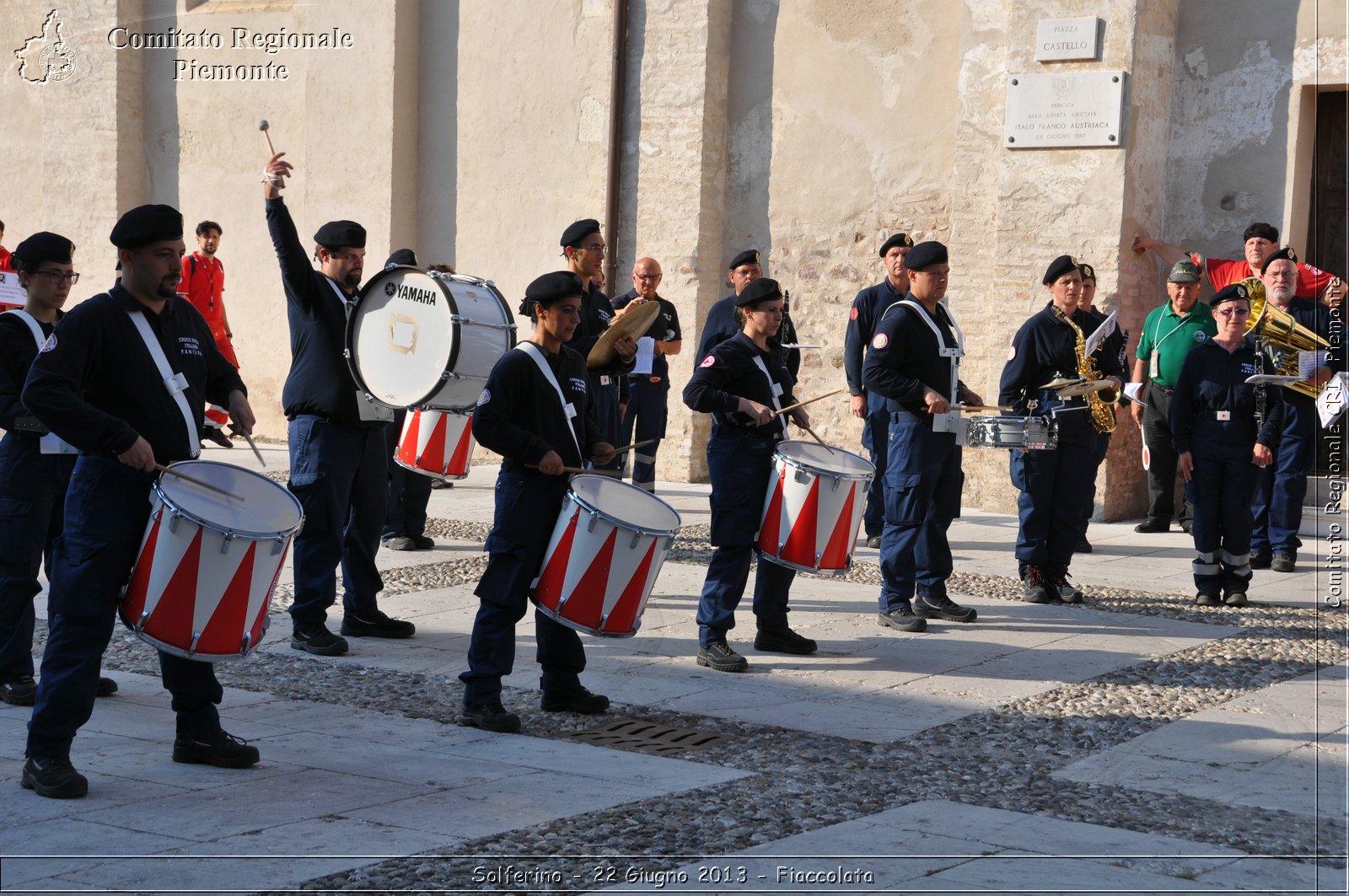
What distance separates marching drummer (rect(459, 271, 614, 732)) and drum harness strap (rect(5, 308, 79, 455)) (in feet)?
4.99

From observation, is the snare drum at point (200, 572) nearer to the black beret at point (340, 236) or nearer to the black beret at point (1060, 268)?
the black beret at point (340, 236)

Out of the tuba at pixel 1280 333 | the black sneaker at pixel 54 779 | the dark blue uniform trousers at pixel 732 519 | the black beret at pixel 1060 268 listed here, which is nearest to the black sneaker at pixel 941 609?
the dark blue uniform trousers at pixel 732 519

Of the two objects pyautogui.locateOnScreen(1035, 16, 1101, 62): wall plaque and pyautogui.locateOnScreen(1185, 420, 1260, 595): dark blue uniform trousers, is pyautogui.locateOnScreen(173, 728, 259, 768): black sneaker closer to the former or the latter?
pyautogui.locateOnScreen(1185, 420, 1260, 595): dark blue uniform trousers

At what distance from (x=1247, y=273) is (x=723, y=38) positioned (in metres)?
4.95

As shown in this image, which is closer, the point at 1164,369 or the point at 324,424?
the point at 324,424

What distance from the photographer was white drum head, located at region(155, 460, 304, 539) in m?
4.41

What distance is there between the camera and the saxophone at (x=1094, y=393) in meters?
7.98

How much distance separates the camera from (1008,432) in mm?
7281

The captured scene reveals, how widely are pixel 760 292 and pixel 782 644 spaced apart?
1579mm

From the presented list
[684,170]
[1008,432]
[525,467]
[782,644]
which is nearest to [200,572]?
[525,467]

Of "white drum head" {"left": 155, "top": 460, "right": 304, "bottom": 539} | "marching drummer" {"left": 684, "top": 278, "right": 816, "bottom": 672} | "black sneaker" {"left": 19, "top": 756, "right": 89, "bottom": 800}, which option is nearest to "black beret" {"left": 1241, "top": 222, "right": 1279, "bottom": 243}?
"marching drummer" {"left": 684, "top": 278, "right": 816, "bottom": 672}

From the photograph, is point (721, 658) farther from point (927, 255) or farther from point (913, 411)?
point (927, 255)

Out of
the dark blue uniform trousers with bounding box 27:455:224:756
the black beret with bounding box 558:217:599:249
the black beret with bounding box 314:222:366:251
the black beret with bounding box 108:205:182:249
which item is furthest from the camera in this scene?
the black beret with bounding box 558:217:599:249

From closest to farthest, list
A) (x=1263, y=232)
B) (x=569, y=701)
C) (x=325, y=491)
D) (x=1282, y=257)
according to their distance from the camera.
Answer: (x=569, y=701) → (x=325, y=491) → (x=1282, y=257) → (x=1263, y=232)
